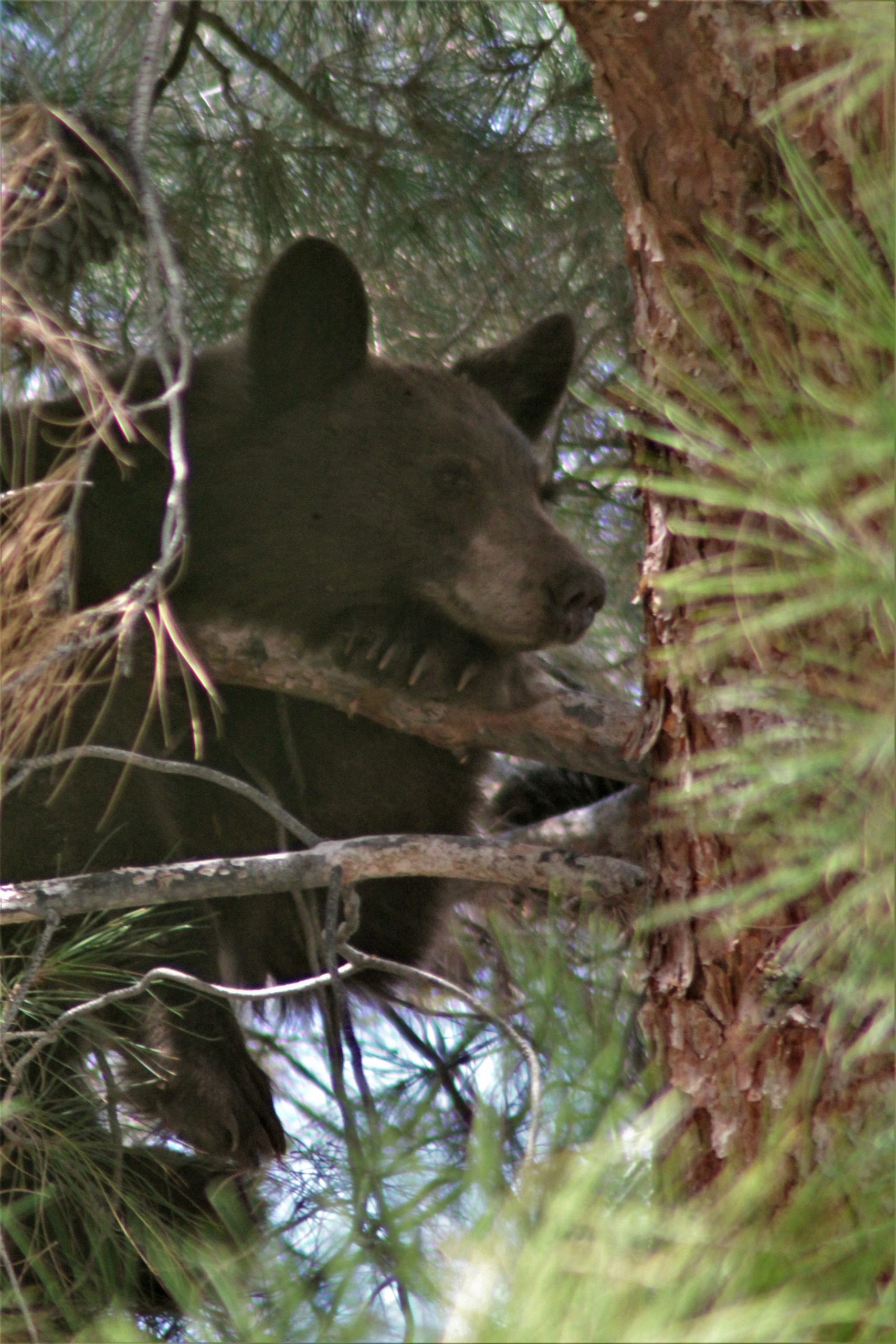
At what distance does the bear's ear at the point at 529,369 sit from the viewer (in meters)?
3.23

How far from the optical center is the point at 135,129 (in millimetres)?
2104

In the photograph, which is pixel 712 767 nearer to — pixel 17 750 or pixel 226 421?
pixel 17 750

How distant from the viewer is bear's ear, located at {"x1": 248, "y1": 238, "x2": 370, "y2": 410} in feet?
9.25

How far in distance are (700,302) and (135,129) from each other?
2.93 ft

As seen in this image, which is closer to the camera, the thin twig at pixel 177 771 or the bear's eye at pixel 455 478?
the thin twig at pixel 177 771

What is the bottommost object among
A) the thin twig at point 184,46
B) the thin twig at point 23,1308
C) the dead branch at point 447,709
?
the thin twig at point 23,1308

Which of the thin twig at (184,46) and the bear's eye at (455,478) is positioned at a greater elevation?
the thin twig at (184,46)

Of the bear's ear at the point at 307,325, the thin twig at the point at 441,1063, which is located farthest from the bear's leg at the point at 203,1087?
the bear's ear at the point at 307,325

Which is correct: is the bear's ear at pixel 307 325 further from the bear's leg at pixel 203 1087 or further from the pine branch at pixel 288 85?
the bear's leg at pixel 203 1087

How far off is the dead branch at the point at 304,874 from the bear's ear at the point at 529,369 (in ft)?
5.03

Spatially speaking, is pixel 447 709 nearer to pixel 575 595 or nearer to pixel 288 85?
pixel 575 595

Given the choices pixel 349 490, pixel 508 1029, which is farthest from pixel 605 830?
pixel 508 1029

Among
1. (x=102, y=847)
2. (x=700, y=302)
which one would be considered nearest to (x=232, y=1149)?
(x=102, y=847)

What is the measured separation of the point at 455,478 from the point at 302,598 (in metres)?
0.43
